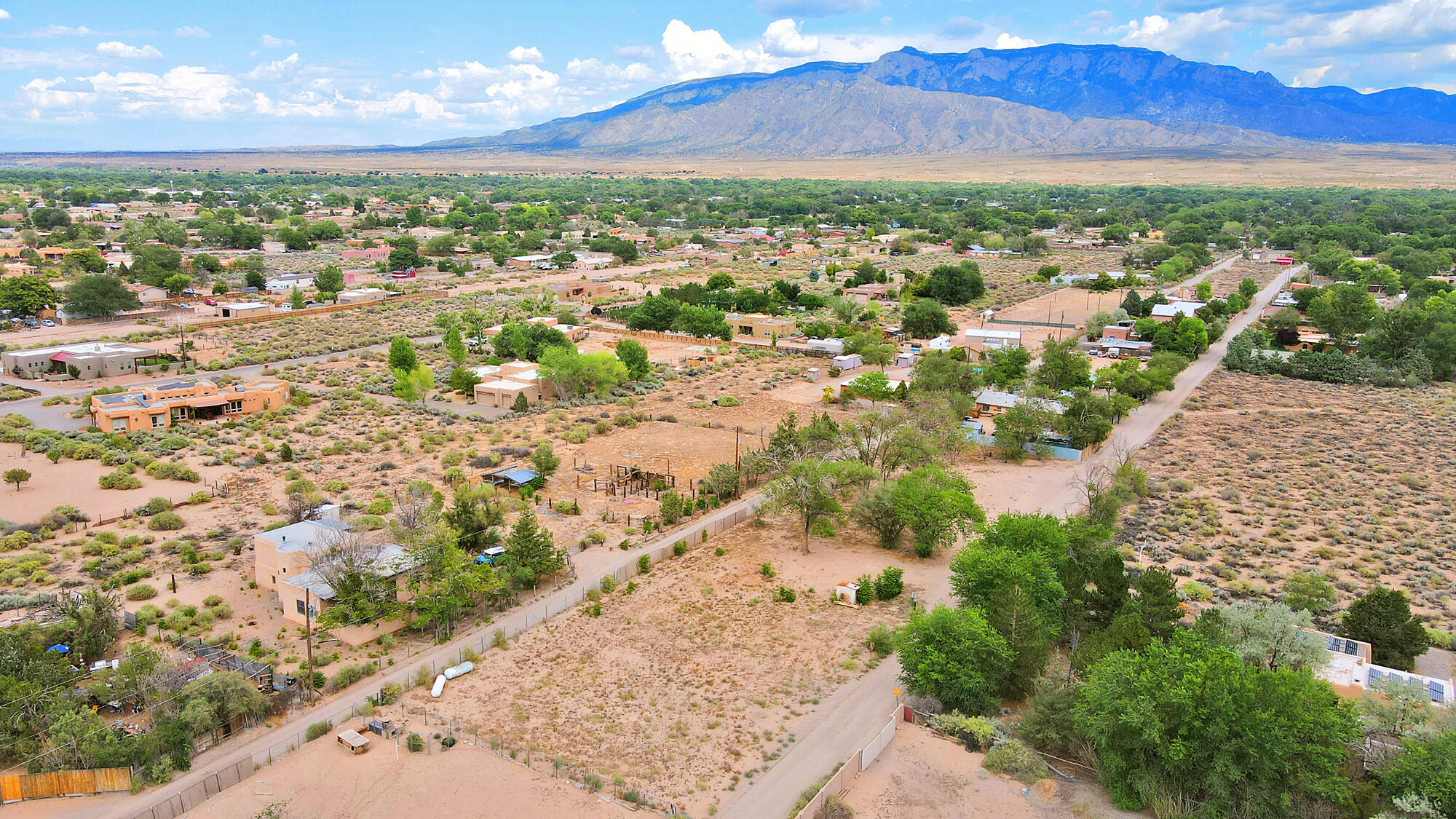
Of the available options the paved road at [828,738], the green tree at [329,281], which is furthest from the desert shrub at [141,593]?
the green tree at [329,281]

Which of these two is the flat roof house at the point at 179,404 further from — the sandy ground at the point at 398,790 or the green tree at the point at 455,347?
the sandy ground at the point at 398,790

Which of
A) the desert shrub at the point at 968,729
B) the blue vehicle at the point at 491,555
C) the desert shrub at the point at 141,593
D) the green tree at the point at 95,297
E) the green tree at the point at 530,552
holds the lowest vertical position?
the desert shrub at the point at 968,729

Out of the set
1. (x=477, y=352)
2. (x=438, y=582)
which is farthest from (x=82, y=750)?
(x=477, y=352)

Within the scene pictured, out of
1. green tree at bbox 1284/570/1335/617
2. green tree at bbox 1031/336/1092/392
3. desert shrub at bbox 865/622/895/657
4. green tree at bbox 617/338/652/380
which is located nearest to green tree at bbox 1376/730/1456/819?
green tree at bbox 1284/570/1335/617

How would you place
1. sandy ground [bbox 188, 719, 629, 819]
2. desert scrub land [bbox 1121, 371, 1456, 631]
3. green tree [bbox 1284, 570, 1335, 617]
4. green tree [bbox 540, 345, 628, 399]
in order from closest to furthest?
sandy ground [bbox 188, 719, 629, 819]
green tree [bbox 1284, 570, 1335, 617]
desert scrub land [bbox 1121, 371, 1456, 631]
green tree [bbox 540, 345, 628, 399]

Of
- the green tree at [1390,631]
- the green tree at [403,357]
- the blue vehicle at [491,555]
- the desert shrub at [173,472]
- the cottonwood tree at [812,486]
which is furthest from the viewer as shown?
the green tree at [403,357]

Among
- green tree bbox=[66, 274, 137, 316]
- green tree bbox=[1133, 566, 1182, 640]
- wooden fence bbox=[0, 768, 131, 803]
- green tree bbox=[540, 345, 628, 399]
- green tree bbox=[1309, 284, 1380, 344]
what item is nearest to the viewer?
wooden fence bbox=[0, 768, 131, 803]

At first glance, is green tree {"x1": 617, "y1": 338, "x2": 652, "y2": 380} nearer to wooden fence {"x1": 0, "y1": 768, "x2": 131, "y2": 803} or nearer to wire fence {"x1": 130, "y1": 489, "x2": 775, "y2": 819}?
wire fence {"x1": 130, "y1": 489, "x2": 775, "y2": 819}

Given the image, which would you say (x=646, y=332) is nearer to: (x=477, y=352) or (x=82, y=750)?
(x=477, y=352)
